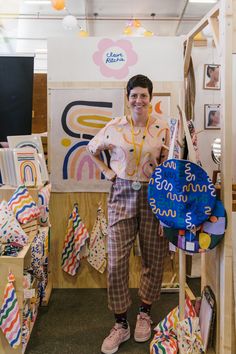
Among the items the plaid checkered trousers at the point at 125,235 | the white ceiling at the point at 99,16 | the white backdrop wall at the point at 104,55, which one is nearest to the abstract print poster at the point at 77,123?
the white backdrop wall at the point at 104,55

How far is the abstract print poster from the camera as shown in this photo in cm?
294

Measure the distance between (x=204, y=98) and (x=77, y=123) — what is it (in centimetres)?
114

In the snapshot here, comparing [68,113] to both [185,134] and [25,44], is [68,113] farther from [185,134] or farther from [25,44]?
[25,44]

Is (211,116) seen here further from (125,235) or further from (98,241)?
(125,235)

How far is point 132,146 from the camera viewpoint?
2.16 meters

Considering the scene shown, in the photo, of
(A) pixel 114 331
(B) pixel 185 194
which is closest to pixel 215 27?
(B) pixel 185 194

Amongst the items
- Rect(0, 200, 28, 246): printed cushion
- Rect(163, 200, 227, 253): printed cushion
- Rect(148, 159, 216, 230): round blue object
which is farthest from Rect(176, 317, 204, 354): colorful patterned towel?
Rect(0, 200, 28, 246): printed cushion

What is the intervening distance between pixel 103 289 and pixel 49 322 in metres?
0.65

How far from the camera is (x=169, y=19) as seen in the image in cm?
808

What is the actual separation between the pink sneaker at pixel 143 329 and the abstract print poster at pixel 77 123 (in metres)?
1.09

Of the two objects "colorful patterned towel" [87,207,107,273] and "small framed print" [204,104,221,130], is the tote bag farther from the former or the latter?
"small framed print" [204,104,221,130]

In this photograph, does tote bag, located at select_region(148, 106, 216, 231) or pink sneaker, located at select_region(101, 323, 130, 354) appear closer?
tote bag, located at select_region(148, 106, 216, 231)

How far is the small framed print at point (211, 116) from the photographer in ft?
10.9

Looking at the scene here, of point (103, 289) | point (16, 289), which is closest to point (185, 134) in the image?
point (16, 289)
